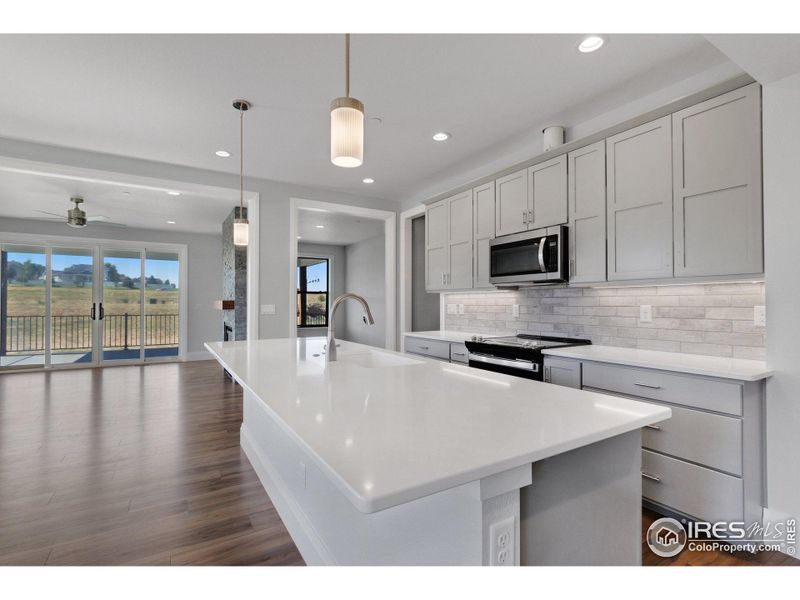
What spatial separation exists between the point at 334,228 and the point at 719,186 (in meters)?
6.12

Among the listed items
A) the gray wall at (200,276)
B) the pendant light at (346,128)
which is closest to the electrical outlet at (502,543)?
the pendant light at (346,128)

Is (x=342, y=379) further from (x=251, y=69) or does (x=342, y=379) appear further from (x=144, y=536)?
(x=251, y=69)

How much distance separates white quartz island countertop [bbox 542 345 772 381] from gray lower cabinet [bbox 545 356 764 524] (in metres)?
0.05

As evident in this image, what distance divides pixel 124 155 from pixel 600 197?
4166 mm

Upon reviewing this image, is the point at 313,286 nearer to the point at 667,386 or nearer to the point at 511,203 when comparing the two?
the point at 511,203

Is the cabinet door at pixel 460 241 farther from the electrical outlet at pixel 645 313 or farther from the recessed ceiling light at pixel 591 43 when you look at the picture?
the recessed ceiling light at pixel 591 43

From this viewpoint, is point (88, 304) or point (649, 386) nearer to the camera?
point (649, 386)

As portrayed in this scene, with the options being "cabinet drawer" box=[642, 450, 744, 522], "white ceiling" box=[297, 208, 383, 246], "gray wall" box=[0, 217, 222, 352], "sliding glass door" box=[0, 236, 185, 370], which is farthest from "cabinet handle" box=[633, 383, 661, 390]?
"sliding glass door" box=[0, 236, 185, 370]

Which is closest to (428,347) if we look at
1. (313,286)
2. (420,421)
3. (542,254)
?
(542,254)

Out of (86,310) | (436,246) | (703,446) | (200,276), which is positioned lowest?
(703,446)

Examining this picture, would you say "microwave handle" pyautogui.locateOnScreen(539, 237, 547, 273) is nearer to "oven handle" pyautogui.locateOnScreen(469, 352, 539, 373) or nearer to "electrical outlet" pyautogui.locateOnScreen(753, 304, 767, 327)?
"oven handle" pyautogui.locateOnScreen(469, 352, 539, 373)

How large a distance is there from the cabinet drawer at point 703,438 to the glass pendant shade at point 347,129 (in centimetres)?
196

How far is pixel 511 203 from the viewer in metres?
3.37
